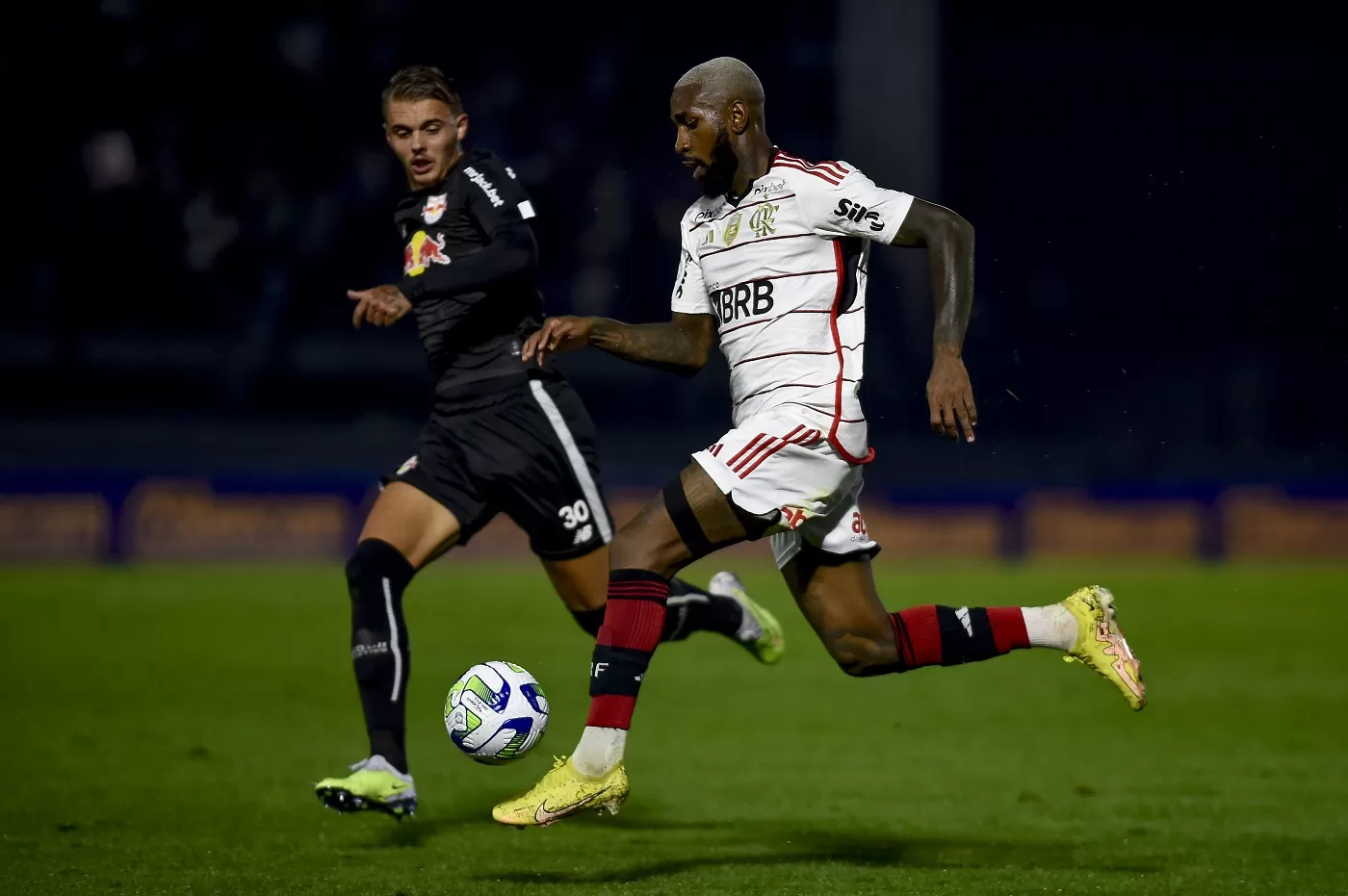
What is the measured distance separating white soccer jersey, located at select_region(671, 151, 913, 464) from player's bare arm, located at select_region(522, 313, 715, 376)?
0.20m

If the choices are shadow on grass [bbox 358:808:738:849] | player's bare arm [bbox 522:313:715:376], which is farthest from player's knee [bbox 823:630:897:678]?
shadow on grass [bbox 358:808:738:849]

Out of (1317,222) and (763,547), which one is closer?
(763,547)

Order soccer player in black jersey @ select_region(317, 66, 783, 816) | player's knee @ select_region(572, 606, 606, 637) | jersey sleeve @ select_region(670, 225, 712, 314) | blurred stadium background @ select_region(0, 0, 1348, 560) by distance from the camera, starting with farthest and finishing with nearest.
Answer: blurred stadium background @ select_region(0, 0, 1348, 560) → player's knee @ select_region(572, 606, 606, 637) → soccer player in black jersey @ select_region(317, 66, 783, 816) → jersey sleeve @ select_region(670, 225, 712, 314)

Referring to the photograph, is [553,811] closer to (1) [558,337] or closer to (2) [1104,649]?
(1) [558,337]

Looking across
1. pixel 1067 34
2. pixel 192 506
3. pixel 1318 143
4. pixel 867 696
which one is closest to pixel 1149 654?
pixel 867 696

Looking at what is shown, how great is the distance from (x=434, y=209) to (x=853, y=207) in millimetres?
1765

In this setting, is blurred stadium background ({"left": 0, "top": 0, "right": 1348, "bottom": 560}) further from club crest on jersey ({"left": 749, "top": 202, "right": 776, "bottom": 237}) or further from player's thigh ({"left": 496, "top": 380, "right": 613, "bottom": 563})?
club crest on jersey ({"left": 749, "top": 202, "right": 776, "bottom": 237})

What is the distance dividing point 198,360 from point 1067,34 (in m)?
11.5

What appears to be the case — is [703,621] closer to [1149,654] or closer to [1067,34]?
[1149,654]

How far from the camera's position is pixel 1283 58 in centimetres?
2192

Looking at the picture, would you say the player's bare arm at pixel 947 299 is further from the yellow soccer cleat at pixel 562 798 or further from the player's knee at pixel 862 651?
the yellow soccer cleat at pixel 562 798

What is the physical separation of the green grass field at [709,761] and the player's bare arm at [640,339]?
5.04 ft

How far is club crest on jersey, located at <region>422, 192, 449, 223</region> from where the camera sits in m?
6.15

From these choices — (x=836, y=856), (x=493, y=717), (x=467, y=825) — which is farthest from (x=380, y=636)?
(x=836, y=856)
